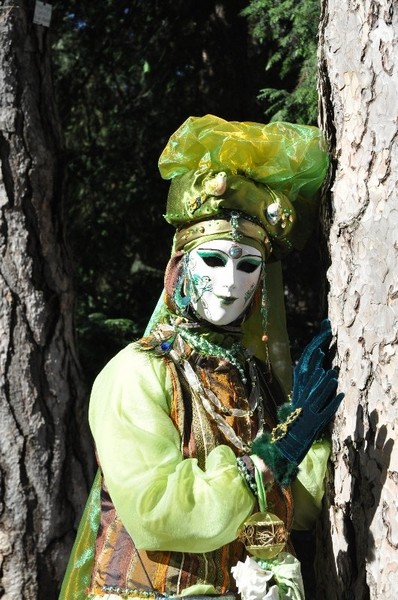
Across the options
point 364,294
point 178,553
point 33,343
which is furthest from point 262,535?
point 33,343

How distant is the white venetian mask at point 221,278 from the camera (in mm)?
2506

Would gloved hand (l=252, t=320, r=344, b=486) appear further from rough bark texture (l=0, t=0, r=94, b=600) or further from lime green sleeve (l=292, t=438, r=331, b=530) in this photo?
rough bark texture (l=0, t=0, r=94, b=600)

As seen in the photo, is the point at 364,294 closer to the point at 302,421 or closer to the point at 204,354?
the point at 302,421

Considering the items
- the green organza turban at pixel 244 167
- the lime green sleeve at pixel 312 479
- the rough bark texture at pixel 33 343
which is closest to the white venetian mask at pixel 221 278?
the green organza turban at pixel 244 167

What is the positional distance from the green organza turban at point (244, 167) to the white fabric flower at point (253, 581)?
915mm

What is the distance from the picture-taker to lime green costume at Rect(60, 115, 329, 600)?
7.34 feet

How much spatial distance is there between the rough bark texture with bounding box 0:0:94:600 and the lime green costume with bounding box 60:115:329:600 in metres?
1.31

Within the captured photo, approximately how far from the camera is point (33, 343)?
13.1 feet

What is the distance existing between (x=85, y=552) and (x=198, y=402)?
58 cm

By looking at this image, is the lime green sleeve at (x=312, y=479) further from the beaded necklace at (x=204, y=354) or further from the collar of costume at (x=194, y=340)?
the collar of costume at (x=194, y=340)

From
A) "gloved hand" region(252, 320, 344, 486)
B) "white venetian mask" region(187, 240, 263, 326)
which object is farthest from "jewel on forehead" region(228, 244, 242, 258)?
"gloved hand" region(252, 320, 344, 486)

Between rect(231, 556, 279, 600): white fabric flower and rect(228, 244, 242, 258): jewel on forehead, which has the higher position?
rect(228, 244, 242, 258): jewel on forehead

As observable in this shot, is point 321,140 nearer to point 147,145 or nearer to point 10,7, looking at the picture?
point 10,7

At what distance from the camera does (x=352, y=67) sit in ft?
8.03
